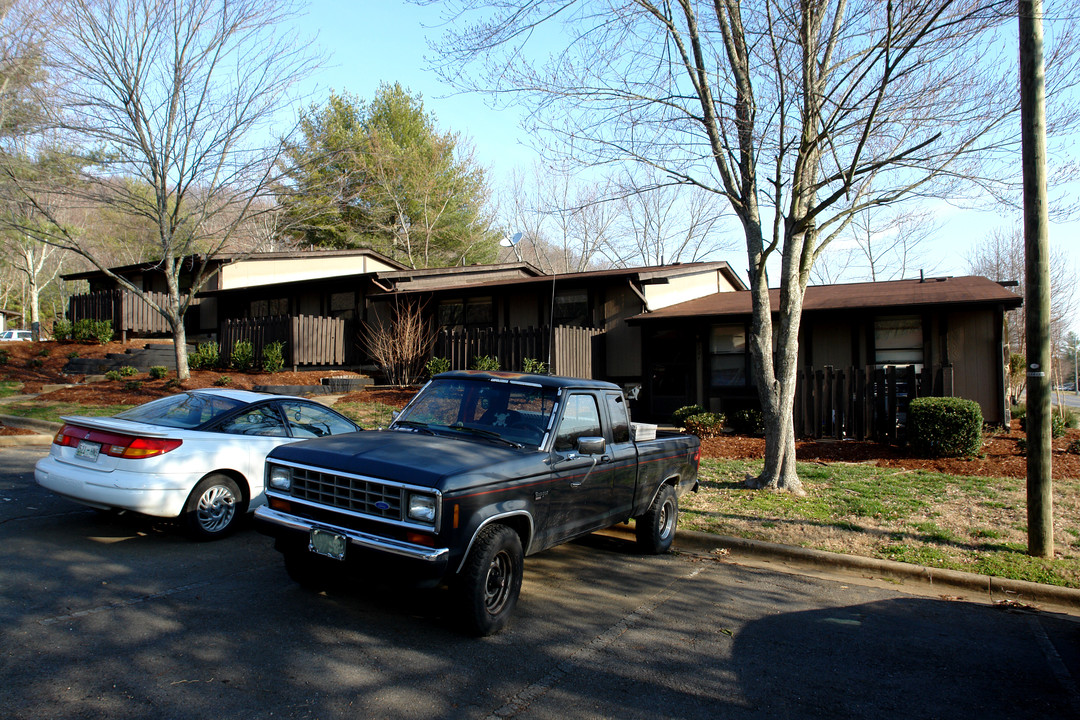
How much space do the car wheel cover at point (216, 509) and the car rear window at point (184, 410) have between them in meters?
0.73

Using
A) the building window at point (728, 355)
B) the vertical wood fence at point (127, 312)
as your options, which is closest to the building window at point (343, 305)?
the vertical wood fence at point (127, 312)

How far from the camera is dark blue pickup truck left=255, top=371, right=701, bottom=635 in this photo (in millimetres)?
4344

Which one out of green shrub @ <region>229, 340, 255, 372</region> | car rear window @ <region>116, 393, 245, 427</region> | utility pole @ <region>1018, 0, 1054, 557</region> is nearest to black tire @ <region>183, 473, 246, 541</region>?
car rear window @ <region>116, 393, 245, 427</region>

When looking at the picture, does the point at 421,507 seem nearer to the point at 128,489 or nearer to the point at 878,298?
the point at 128,489

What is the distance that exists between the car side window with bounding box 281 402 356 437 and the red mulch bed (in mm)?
7214

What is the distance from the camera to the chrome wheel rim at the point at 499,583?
473 centimetres

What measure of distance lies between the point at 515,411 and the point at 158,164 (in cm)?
1651

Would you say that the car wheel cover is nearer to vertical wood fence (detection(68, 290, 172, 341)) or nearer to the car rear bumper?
the car rear bumper

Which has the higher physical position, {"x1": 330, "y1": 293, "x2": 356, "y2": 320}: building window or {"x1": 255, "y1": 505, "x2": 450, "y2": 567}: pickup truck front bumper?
{"x1": 330, "y1": 293, "x2": 356, "y2": 320}: building window

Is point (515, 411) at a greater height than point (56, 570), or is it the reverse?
point (515, 411)

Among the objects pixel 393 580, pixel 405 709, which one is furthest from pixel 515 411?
pixel 405 709

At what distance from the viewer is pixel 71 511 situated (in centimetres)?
742

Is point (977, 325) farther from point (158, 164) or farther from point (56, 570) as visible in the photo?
point (158, 164)

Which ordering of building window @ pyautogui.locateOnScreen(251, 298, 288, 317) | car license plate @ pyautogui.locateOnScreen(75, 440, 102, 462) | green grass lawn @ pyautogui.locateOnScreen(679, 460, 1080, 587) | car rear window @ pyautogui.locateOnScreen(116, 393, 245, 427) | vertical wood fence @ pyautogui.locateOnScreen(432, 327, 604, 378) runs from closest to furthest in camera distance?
car license plate @ pyautogui.locateOnScreen(75, 440, 102, 462), green grass lawn @ pyautogui.locateOnScreen(679, 460, 1080, 587), car rear window @ pyautogui.locateOnScreen(116, 393, 245, 427), vertical wood fence @ pyautogui.locateOnScreen(432, 327, 604, 378), building window @ pyautogui.locateOnScreen(251, 298, 288, 317)
